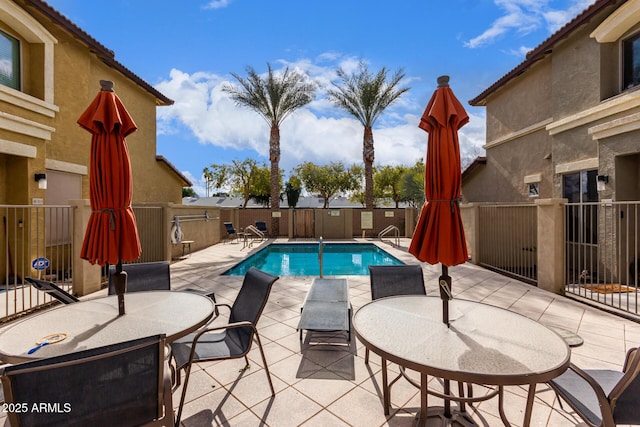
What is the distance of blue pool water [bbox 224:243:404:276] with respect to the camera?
30.9 ft

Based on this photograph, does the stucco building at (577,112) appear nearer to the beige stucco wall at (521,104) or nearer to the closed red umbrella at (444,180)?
the beige stucco wall at (521,104)

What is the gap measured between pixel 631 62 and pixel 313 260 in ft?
35.7

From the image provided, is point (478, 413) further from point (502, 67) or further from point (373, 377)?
point (502, 67)

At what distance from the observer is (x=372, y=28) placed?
360 inches

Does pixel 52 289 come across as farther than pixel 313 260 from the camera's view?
No

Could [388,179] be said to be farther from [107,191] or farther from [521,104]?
[107,191]

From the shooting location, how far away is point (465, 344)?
1928 millimetres

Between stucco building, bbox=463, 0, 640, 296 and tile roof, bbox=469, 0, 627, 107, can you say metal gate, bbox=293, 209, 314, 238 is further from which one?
tile roof, bbox=469, 0, 627, 107

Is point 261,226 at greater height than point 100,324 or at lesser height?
greater

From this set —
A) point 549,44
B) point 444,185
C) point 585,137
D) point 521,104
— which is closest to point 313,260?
point 585,137

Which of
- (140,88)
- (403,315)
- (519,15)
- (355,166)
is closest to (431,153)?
(403,315)

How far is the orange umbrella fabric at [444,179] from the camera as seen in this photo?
2.16 metres

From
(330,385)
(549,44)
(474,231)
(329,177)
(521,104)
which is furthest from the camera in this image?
(329,177)

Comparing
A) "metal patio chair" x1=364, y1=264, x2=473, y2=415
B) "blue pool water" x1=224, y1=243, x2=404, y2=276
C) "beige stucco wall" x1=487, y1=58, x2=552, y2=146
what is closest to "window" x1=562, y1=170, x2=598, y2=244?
"beige stucco wall" x1=487, y1=58, x2=552, y2=146
